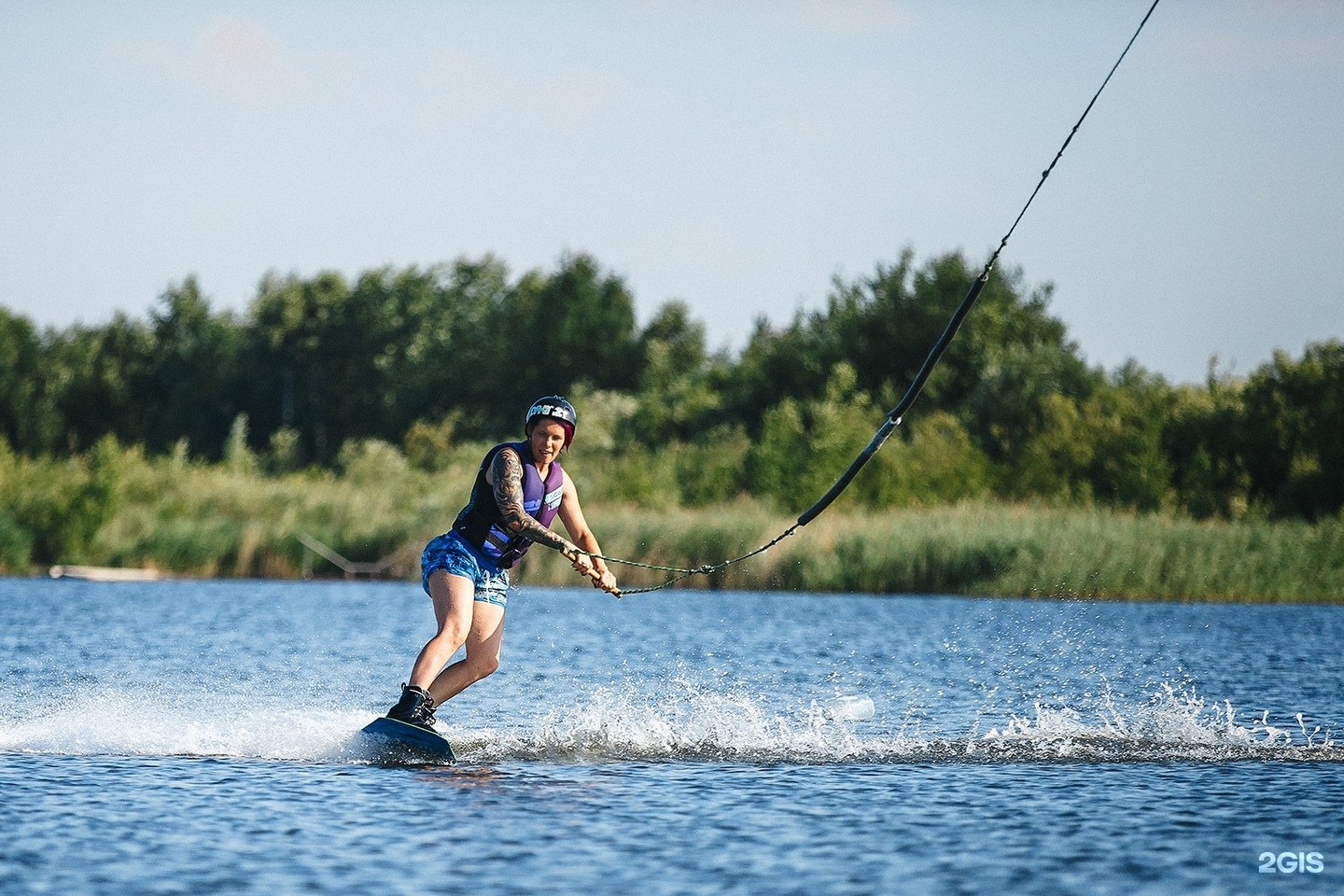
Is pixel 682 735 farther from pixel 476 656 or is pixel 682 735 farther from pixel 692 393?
pixel 692 393

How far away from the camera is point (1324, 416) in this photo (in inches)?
1491

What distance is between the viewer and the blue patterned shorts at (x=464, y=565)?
9664 millimetres

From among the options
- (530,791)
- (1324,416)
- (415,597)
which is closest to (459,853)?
(530,791)

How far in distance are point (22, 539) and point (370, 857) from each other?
97.5 feet

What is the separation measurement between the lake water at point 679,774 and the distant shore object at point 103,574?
14055 mm

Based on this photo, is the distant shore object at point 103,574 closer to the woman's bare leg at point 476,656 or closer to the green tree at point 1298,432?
the green tree at point 1298,432

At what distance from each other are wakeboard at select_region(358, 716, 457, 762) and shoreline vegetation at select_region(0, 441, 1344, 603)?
20133mm

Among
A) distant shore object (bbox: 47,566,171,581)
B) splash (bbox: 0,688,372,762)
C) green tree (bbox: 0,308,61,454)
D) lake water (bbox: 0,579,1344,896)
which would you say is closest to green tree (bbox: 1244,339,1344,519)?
lake water (bbox: 0,579,1344,896)

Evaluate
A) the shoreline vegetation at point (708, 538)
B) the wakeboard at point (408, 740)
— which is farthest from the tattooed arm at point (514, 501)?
the shoreline vegetation at point (708, 538)

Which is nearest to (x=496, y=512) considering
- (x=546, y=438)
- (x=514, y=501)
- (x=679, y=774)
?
(x=514, y=501)

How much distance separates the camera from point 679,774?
Result: 984 cm

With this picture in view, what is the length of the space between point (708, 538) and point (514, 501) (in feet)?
73.8

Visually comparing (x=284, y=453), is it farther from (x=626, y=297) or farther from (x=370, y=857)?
(x=370, y=857)

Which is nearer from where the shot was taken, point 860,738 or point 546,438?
point 546,438
